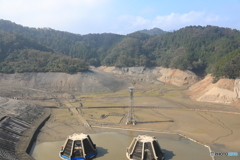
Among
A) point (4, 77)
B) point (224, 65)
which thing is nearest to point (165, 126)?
point (224, 65)

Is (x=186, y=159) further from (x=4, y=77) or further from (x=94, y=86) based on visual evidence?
(x=4, y=77)

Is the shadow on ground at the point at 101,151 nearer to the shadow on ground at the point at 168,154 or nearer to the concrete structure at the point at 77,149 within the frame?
the concrete structure at the point at 77,149

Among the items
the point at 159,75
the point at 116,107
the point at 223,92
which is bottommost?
the point at 116,107

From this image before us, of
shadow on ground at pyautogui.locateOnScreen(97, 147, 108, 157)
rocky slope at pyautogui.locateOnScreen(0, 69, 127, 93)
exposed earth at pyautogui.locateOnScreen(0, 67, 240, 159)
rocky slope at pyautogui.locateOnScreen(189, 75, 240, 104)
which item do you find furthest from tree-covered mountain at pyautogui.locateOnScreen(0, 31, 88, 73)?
shadow on ground at pyautogui.locateOnScreen(97, 147, 108, 157)

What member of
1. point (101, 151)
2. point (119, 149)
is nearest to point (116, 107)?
point (119, 149)

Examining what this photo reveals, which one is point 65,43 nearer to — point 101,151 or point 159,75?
point 159,75

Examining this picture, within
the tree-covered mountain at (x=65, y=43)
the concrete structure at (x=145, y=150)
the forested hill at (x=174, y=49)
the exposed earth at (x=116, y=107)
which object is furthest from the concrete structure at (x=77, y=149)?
the tree-covered mountain at (x=65, y=43)

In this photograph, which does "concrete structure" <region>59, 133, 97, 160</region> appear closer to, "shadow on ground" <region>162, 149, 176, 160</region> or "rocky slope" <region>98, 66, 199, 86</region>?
"shadow on ground" <region>162, 149, 176, 160</region>
